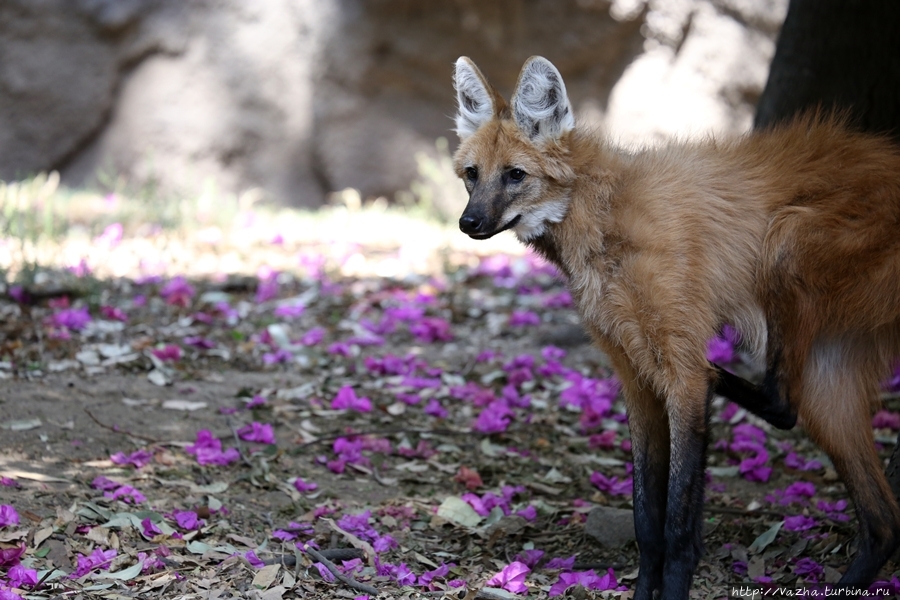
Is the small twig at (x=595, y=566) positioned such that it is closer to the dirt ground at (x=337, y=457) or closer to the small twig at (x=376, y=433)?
the dirt ground at (x=337, y=457)

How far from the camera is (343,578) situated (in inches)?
95.3

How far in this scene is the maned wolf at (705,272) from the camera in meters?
2.39

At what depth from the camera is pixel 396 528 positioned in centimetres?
290

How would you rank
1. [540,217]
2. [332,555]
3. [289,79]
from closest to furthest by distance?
[332,555], [540,217], [289,79]

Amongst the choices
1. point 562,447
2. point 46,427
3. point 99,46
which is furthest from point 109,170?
point 562,447

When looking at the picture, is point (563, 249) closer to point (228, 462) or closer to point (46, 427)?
point (228, 462)

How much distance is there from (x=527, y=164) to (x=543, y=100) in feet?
0.74

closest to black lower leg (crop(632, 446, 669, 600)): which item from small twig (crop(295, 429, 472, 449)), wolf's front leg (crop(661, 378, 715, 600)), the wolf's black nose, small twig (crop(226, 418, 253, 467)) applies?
wolf's front leg (crop(661, 378, 715, 600))

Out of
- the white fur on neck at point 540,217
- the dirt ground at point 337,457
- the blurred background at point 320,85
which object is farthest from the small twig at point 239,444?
the blurred background at point 320,85

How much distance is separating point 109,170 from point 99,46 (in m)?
1.30

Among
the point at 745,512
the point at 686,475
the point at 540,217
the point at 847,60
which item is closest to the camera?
the point at 686,475

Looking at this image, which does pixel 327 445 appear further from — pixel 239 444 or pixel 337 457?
pixel 239 444

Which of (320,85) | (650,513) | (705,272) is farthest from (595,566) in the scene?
(320,85)

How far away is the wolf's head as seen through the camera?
8.87 feet
